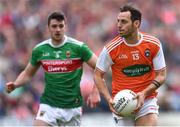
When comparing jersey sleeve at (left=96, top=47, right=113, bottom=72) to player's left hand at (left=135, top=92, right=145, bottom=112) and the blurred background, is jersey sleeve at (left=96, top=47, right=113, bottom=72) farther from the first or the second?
the blurred background

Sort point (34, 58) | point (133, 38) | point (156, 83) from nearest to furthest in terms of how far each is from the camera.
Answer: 1. point (156, 83)
2. point (133, 38)
3. point (34, 58)

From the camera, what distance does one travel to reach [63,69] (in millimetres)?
12602

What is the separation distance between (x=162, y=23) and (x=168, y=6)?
1.20 metres

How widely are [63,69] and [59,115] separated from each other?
70 cm

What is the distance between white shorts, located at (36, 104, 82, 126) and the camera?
1261 cm

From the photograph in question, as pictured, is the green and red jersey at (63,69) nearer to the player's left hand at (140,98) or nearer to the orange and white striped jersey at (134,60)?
the orange and white striped jersey at (134,60)

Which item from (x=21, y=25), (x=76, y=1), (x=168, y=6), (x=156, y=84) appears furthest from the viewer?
(x=168, y=6)

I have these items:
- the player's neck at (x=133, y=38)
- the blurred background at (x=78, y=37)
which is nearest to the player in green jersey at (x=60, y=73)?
the player's neck at (x=133, y=38)

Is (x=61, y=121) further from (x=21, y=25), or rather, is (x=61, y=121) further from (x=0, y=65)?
(x=21, y=25)

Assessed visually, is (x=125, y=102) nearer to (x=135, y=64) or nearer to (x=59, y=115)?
(x=135, y=64)

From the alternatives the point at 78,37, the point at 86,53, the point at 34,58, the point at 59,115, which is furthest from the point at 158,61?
the point at 78,37

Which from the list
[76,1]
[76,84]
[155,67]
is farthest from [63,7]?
[155,67]

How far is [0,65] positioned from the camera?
710 inches

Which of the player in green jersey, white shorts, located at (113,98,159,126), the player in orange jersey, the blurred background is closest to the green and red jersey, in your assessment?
the player in green jersey
